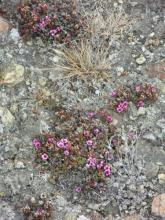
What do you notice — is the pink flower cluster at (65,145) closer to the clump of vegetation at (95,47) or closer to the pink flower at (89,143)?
the pink flower at (89,143)

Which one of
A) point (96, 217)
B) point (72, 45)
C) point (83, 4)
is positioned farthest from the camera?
point (83, 4)

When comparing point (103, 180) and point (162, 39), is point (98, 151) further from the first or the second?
point (162, 39)

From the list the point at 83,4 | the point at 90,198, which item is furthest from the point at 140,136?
the point at 83,4

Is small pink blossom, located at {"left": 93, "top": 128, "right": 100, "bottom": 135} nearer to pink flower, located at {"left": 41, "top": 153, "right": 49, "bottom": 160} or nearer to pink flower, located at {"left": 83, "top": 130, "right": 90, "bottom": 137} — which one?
pink flower, located at {"left": 83, "top": 130, "right": 90, "bottom": 137}

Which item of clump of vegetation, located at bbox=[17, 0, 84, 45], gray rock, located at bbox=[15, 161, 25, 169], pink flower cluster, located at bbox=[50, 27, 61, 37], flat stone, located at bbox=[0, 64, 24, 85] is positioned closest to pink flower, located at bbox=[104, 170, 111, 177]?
gray rock, located at bbox=[15, 161, 25, 169]

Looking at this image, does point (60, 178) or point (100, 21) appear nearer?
point (60, 178)

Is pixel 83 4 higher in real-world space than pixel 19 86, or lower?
higher
